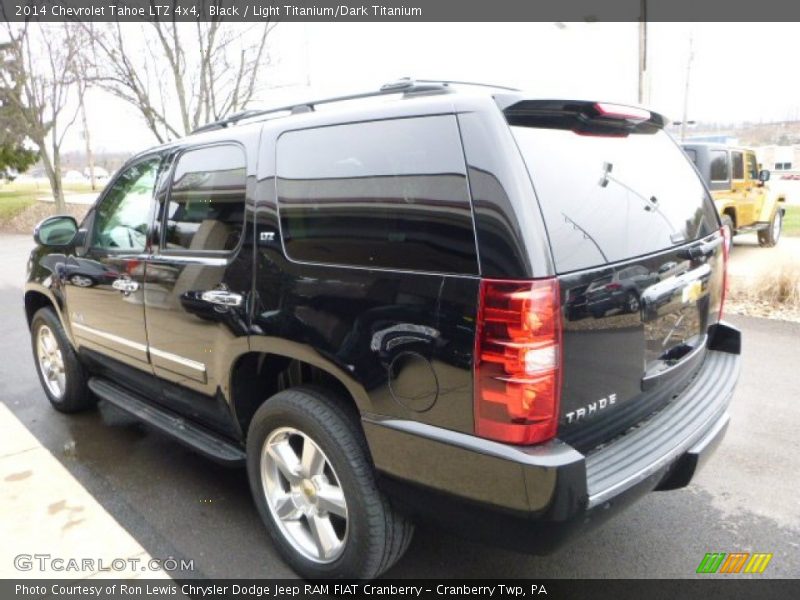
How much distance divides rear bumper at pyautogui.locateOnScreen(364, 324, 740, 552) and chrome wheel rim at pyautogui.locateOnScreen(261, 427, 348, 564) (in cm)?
36

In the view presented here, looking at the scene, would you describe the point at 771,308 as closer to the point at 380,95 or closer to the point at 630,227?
the point at 630,227

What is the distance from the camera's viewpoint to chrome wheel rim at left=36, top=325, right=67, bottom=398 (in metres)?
4.35

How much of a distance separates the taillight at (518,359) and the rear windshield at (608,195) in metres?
0.17

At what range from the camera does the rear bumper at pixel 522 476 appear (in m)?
1.82

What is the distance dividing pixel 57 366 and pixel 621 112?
4157 millimetres

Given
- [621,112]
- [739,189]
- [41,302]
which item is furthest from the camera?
[739,189]

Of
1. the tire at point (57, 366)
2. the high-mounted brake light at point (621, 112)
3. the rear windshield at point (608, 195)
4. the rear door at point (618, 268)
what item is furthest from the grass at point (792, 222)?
the tire at point (57, 366)

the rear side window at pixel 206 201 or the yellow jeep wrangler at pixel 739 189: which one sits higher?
the rear side window at pixel 206 201

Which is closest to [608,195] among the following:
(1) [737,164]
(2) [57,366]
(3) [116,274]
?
(3) [116,274]

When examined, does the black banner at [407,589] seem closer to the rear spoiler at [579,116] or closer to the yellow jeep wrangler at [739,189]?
the rear spoiler at [579,116]

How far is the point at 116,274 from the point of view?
135 inches

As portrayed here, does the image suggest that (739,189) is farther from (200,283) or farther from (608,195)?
(200,283)

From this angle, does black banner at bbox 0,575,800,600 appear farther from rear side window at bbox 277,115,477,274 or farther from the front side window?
the front side window

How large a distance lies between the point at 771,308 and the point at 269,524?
609 cm
